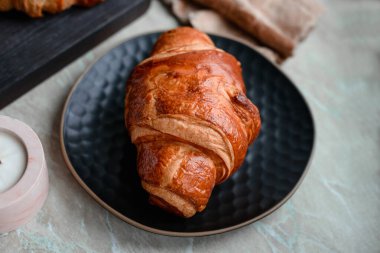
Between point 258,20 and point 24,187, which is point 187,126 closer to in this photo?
point 24,187

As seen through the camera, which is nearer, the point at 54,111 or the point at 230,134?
the point at 230,134

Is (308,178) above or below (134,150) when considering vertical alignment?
above

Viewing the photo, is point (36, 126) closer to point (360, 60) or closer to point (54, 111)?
point (54, 111)

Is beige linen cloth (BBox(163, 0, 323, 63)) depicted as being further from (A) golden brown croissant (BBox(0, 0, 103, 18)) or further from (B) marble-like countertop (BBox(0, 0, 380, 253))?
(A) golden brown croissant (BBox(0, 0, 103, 18))

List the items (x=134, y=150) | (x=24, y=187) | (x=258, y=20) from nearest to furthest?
(x=24, y=187) → (x=134, y=150) → (x=258, y=20)

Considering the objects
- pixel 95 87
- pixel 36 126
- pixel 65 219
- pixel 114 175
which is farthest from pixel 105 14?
pixel 65 219

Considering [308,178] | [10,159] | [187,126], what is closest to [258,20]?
[308,178]

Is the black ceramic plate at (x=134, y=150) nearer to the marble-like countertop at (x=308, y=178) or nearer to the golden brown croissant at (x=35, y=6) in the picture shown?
the marble-like countertop at (x=308, y=178)
